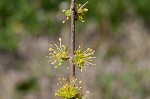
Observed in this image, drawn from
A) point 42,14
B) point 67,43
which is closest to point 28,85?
point 67,43

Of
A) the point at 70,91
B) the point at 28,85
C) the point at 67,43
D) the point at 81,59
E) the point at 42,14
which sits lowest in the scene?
the point at 70,91

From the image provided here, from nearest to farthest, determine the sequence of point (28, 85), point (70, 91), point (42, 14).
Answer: point (70, 91) → point (28, 85) → point (42, 14)

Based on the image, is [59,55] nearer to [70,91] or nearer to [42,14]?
[70,91]

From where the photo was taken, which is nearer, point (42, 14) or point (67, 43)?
point (67, 43)

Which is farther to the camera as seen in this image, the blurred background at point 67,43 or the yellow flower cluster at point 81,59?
the blurred background at point 67,43

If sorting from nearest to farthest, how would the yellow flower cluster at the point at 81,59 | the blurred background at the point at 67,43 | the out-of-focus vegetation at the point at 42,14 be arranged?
the yellow flower cluster at the point at 81,59
the blurred background at the point at 67,43
the out-of-focus vegetation at the point at 42,14

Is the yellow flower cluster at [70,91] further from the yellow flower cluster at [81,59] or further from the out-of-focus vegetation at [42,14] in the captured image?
the out-of-focus vegetation at [42,14]

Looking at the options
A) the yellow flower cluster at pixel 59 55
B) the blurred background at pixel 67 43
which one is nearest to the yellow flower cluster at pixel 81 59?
the yellow flower cluster at pixel 59 55

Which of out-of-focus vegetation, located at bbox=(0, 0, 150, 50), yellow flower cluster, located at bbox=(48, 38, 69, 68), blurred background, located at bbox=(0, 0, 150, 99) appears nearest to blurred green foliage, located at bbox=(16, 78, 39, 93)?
blurred background, located at bbox=(0, 0, 150, 99)

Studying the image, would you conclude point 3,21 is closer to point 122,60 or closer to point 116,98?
point 122,60
